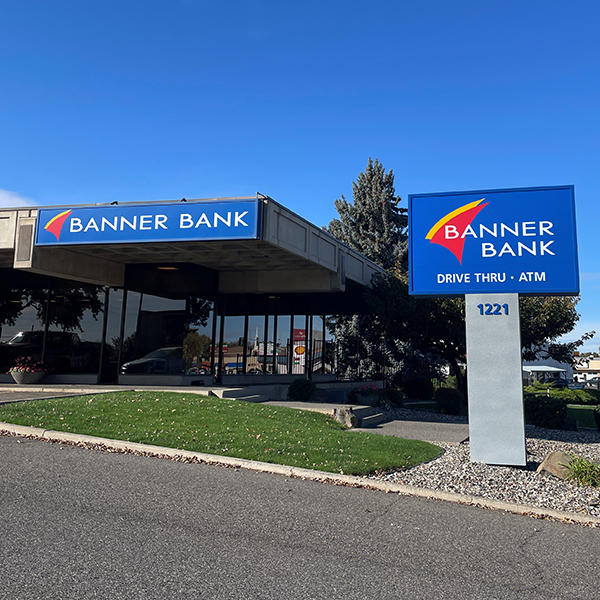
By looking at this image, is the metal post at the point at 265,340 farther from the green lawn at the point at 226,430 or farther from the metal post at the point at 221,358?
the green lawn at the point at 226,430

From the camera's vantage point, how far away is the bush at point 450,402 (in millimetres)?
22594

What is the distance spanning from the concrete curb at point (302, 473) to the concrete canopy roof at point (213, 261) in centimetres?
694

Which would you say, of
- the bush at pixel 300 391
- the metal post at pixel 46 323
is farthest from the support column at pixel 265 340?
the metal post at pixel 46 323

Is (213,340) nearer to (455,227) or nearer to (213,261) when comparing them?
(213,261)

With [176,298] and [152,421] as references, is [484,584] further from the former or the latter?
[176,298]

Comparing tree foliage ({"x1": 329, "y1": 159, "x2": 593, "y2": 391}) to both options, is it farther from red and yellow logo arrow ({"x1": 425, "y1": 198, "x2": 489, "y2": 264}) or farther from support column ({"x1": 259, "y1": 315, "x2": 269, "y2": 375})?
red and yellow logo arrow ({"x1": 425, "y1": 198, "x2": 489, "y2": 264})

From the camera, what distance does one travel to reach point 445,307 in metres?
22.2

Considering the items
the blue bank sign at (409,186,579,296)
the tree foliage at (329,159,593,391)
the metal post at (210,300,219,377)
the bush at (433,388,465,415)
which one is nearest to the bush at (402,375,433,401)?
the tree foliage at (329,159,593,391)

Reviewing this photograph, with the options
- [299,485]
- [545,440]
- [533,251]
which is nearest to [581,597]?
[299,485]

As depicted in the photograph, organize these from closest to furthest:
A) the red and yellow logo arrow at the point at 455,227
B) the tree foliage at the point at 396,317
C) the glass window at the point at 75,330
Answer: the red and yellow logo arrow at the point at 455,227 → the glass window at the point at 75,330 → the tree foliage at the point at 396,317

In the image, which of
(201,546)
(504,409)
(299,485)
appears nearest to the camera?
(201,546)

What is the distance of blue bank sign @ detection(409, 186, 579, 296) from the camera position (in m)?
10.7

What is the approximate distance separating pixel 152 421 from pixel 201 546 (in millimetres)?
6280

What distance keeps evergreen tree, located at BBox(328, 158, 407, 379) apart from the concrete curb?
22584mm
